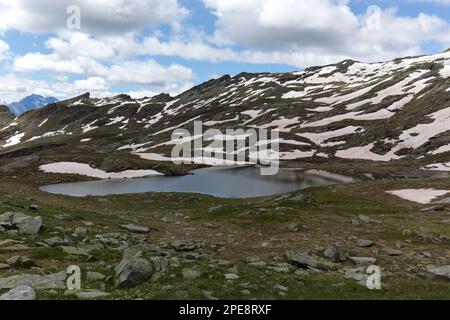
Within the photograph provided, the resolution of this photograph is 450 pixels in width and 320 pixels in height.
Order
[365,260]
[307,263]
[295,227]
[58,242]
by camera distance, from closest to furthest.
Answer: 1. [307,263]
2. [58,242]
3. [365,260]
4. [295,227]

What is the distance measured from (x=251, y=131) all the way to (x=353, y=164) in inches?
2496

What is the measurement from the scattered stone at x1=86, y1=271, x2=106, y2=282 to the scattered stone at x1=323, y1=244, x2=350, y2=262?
47.4ft

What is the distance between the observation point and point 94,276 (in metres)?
18.7

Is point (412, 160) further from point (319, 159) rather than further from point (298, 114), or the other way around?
point (298, 114)

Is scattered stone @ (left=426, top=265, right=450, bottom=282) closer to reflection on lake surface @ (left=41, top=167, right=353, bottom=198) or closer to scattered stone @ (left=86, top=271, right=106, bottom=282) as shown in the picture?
scattered stone @ (left=86, top=271, right=106, bottom=282)

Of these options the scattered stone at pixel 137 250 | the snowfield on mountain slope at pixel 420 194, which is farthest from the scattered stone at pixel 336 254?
the snowfield on mountain slope at pixel 420 194

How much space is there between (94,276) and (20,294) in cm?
411

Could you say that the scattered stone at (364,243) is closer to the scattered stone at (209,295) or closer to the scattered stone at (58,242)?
the scattered stone at (209,295)

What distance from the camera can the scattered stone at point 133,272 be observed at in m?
17.5

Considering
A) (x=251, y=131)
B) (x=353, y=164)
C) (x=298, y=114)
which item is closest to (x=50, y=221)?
(x=353, y=164)

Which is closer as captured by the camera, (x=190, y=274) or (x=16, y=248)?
(x=190, y=274)

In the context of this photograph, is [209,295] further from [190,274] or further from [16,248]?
[16,248]

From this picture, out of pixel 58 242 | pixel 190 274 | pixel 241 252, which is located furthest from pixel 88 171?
pixel 190 274

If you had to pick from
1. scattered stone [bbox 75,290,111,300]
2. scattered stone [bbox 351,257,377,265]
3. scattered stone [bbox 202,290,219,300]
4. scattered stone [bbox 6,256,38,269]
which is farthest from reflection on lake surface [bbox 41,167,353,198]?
scattered stone [bbox 75,290,111,300]
